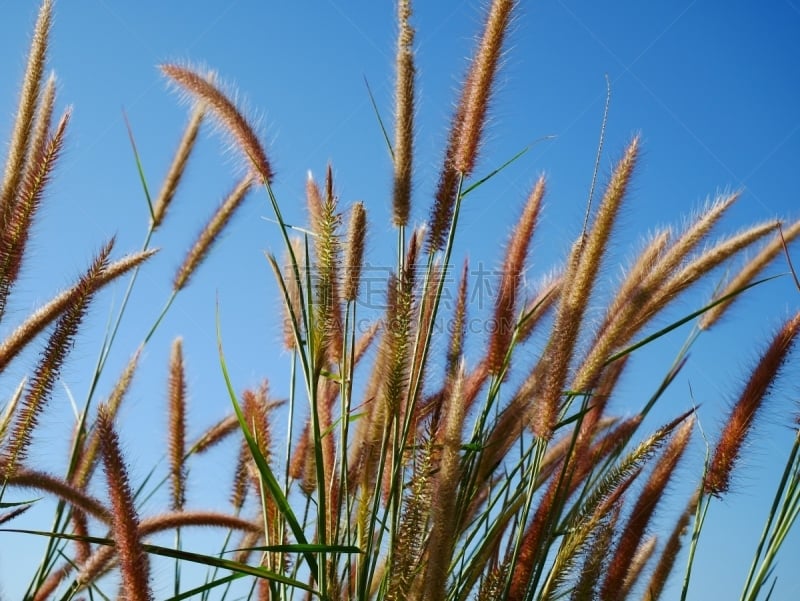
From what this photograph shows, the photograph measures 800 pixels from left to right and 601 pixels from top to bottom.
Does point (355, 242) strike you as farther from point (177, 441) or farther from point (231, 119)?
point (177, 441)

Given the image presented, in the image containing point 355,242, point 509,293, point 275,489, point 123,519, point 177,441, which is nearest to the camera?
point 123,519

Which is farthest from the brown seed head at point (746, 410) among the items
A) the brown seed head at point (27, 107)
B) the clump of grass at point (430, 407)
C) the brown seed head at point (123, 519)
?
the brown seed head at point (27, 107)

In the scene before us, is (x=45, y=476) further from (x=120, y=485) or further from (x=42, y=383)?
(x=120, y=485)

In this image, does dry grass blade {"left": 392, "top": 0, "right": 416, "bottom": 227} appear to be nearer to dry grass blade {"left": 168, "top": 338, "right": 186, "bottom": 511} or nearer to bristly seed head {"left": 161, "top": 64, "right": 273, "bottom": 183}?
bristly seed head {"left": 161, "top": 64, "right": 273, "bottom": 183}

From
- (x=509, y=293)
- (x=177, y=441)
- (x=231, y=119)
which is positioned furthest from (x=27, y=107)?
(x=509, y=293)

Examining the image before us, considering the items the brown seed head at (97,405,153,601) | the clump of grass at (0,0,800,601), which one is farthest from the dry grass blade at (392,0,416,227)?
the brown seed head at (97,405,153,601)

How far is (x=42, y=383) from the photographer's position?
196 cm

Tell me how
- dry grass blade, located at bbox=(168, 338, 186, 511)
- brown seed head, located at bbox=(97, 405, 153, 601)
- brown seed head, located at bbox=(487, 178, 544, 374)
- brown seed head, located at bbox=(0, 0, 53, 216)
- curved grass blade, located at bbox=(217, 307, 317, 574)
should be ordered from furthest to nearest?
dry grass blade, located at bbox=(168, 338, 186, 511) < brown seed head, located at bbox=(487, 178, 544, 374) < brown seed head, located at bbox=(0, 0, 53, 216) < curved grass blade, located at bbox=(217, 307, 317, 574) < brown seed head, located at bbox=(97, 405, 153, 601)

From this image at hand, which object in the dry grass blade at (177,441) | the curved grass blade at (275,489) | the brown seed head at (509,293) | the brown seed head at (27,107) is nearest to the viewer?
the curved grass blade at (275,489)

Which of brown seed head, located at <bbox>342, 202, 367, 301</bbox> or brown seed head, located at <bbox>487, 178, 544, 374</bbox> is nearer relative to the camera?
brown seed head, located at <bbox>342, 202, 367, 301</bbox>

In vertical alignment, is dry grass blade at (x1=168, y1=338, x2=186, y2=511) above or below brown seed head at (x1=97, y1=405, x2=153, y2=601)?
above

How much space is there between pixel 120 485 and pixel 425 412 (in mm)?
1095

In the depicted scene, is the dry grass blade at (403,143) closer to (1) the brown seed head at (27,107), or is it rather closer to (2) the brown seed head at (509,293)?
(2) the brown seed head at (509,293)

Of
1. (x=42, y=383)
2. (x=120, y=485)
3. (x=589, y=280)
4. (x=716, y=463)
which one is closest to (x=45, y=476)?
(x=42, y=383)
